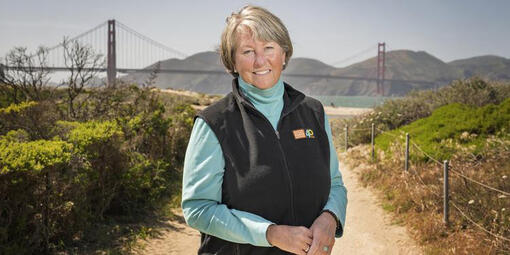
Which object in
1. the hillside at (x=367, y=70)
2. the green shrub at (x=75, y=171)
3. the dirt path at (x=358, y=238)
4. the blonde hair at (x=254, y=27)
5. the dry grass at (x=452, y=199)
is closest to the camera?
the blonde hair at (x=254, y=27)

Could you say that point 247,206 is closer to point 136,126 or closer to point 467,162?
point 136,126

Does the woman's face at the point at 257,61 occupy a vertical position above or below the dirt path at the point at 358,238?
above

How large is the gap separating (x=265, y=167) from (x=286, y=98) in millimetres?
339

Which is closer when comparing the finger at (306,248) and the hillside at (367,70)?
the finger at (306,248)

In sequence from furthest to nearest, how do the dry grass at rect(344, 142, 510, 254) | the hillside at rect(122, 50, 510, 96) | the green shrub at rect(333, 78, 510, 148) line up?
1. the hillside at rect(122, 50, 510, 96)
2. the green shrub at rect(333, 78, 510, 148)
3. the dry grass at rect(344, 142, 510, 254)

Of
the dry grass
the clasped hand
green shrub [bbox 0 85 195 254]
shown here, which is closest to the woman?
the clasped hand

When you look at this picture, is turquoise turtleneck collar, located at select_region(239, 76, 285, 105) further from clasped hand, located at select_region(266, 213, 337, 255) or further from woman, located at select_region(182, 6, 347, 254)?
clasped hand, located at select_region(266, 213, 337, 255)

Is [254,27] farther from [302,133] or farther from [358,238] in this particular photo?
[358,238]

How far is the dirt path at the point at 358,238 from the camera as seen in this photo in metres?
4.67

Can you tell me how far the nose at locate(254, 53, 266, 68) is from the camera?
1400 mm

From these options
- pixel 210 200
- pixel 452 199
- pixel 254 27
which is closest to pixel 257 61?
pixel 254 27

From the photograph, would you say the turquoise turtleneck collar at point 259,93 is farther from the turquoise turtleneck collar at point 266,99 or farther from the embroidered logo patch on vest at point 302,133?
the embroidered logo patch on vest at point 302,133

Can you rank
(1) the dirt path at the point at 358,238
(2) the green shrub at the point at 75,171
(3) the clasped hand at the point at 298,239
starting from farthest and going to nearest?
(1) the dirt path at the point at 358,238 → (2) the green shrub at the point at 75,171 → (3) the clasped hand at the point at 298,239

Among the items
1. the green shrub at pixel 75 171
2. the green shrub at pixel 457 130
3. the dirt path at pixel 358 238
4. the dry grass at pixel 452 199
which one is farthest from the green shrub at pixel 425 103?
the green shrub at pixel 75 171
